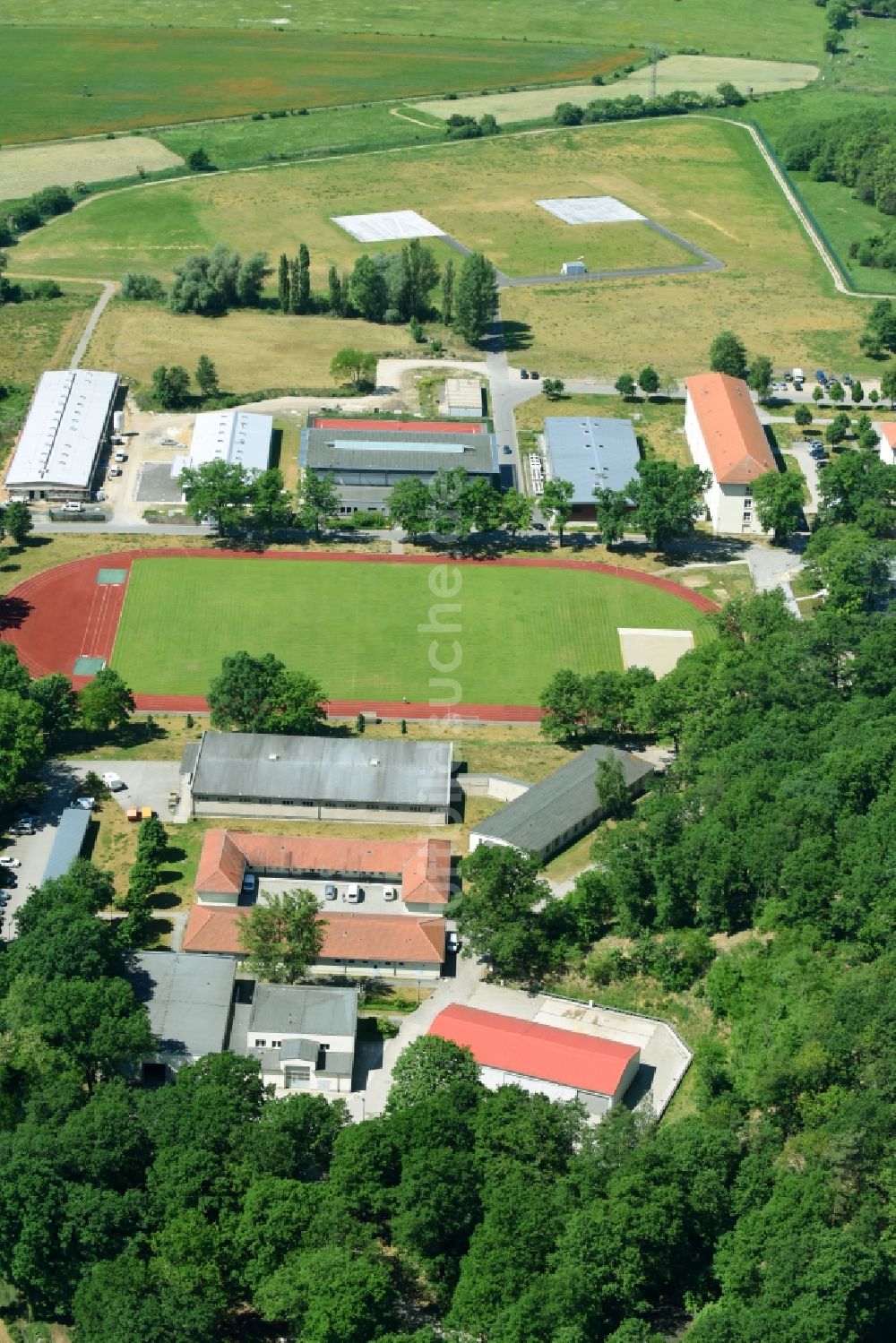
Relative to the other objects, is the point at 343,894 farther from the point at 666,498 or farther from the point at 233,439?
the point at 233,439

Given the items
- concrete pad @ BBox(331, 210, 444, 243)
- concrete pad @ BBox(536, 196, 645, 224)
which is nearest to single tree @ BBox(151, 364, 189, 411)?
concrete pad @ BBox(331, 210, 444, 243)

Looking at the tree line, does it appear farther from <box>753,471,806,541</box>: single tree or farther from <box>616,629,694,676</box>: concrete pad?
<box>616,629,694,676</box>: concrete pad

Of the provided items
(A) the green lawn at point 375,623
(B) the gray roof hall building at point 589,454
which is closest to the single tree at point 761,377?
(B) the gray roof hall building at point 589,454

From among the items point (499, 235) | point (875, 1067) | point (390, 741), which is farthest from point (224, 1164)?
point (499, 235)

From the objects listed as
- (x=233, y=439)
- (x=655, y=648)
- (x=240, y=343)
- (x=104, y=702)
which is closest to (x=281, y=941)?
(x=104, y=702)

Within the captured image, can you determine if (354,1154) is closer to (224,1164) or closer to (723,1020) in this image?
(224,1164)

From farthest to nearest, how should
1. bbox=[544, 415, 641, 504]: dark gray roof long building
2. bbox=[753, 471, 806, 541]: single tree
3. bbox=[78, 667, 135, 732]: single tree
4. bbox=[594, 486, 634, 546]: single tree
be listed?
bbox=[544, 415, 641, 504]: dark gray roof long building, bbox=[594, 486, 634, 546]: single tree, bbox=[753, 471, 806, 541]: single tree, bbox=[78, 667, 135, 732]: single tree
